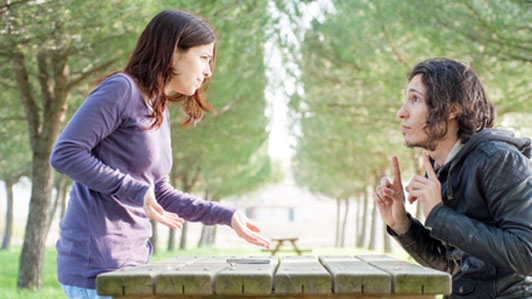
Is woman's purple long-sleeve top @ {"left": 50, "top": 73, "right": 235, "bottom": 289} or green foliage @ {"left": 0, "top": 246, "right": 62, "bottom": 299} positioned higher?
woman's purple long-sleeve top @ {"left": 50, "top": 73, "right": 235, "bottom": 289}

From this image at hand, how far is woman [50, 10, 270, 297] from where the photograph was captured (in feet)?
6.72

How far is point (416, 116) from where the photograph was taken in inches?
99.3

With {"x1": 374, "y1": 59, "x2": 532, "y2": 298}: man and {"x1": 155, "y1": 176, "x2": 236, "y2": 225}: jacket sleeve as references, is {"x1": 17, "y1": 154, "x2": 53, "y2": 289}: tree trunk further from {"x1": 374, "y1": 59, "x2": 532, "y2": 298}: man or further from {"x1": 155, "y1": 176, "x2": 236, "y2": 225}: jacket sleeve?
{"x1": 374, "y1": 59, "x2": 532, "y2": 298}: man

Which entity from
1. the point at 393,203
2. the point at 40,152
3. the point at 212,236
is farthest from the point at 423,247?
the point at 212,236

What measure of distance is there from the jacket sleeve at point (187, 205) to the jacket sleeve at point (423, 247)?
83cm

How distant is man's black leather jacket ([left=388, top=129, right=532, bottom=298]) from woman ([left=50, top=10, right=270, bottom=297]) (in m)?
0.78

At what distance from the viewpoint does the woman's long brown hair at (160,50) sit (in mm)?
2312

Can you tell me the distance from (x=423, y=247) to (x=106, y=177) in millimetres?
1448

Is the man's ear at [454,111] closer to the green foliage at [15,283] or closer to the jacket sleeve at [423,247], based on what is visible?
the jacket sleeve at [423,247]

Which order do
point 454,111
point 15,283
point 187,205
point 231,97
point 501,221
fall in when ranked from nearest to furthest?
point 501,221
point 454,111
point 187,205
point 15,283
point 231,97

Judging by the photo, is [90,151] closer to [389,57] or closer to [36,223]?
[36,223]

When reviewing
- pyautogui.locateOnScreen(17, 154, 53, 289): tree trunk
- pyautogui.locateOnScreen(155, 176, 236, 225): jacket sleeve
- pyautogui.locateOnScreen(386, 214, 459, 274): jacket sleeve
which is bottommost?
pyautogui.locateOnScreen(17, 154, 53, 289): tree trunk

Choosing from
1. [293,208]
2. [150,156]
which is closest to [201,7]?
[150,156]

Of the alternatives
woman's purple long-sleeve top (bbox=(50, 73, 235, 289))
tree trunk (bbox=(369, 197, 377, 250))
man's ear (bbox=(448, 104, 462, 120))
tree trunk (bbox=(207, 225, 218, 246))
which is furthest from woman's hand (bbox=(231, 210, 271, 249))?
tree trunk (bbox=(207, 225, 218, 246))
